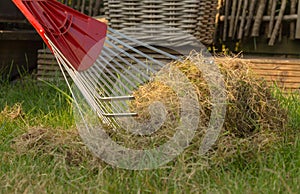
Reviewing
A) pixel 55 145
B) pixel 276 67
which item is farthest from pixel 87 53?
pixel 276 67

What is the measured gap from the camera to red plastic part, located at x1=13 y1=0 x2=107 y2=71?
2.79 m

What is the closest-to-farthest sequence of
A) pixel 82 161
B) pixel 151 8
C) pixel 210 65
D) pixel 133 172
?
pixel 133 172, pixel 82 161, pixel 210 65, pixel 151 8

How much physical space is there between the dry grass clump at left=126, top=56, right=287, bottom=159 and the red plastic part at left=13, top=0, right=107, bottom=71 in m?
0.42

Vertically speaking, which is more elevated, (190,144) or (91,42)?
(91,42)

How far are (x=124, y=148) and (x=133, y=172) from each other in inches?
5.8

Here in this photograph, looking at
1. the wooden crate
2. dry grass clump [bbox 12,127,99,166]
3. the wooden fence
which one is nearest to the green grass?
dry grass clump [bbox 12,127,99,166]

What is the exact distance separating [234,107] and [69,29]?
100 cm

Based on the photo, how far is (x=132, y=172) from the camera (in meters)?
2.13

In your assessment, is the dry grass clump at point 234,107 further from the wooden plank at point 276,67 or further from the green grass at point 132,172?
the wooden plank at point 276,67

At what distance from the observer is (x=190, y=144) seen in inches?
87.7

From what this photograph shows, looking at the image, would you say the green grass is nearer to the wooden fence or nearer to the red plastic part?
the red plastic part

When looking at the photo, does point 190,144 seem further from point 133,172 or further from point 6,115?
point 6,115

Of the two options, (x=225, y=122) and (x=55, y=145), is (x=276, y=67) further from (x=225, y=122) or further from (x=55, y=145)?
(x=55, y=145)

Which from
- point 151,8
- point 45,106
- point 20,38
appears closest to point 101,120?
point 45,106
